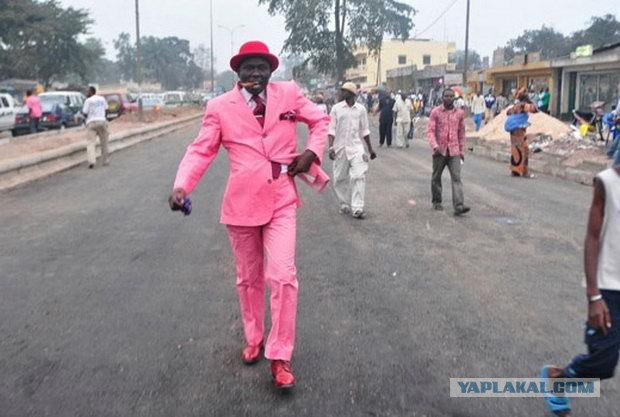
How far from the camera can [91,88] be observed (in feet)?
48.3

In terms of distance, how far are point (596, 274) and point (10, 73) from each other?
54166mm

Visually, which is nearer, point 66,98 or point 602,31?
point 66,98

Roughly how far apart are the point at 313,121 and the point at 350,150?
16.8ft

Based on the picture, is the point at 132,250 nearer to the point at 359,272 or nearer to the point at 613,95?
the point at 359,272

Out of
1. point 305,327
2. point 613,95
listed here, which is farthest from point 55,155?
point 613,95

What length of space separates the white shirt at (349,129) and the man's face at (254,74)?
17.4 ft

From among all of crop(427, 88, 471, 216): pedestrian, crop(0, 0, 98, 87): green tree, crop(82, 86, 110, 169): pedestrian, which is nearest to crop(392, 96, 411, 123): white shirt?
crop(82, 86, 110, 169): pedestrian

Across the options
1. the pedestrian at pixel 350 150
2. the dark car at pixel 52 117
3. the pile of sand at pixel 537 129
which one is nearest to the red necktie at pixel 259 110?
the pedestrian at pixel 350 150

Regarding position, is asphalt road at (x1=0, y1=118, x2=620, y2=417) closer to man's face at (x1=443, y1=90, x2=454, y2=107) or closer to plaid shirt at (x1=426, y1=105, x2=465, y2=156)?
plaid shirt at (x1=426, y1=105, x2=465, y2=156)

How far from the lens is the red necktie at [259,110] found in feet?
12.7

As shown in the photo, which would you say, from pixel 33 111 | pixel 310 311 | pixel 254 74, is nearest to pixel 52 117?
pixel 33 111

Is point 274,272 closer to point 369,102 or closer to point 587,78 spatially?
point 587,78

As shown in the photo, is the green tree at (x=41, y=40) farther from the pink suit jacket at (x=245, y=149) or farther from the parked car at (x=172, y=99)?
the pink suit jacket at (x=245, y=149)

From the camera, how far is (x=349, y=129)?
917 cm
